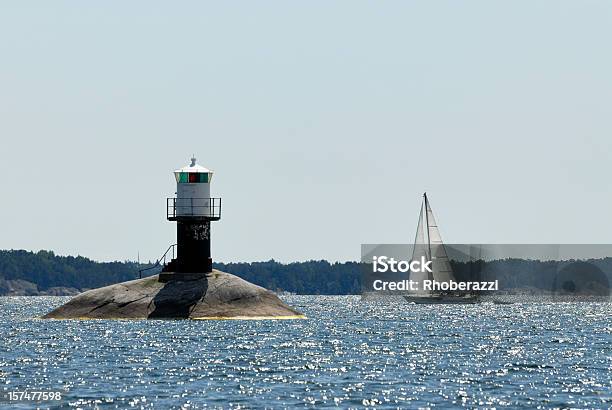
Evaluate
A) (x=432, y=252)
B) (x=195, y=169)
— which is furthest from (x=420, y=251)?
(x=195, y=169)

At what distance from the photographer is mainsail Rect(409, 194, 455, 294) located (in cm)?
12975

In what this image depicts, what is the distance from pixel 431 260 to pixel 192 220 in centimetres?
5470

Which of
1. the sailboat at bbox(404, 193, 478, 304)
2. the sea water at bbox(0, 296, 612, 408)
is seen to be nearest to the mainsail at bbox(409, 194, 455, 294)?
the sailboat at bbox(404, 193, 478, 304)

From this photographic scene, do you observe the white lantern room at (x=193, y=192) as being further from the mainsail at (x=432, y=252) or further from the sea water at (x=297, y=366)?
the mainsail at (x=432, y=252)

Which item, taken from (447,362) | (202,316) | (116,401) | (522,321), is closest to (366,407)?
(116,401)

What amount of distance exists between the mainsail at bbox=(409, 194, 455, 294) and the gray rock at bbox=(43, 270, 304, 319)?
51340 millimetres

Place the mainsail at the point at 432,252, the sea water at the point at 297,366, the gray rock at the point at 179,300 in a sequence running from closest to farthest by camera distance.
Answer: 1. the sea water at the point at 297,366
2. the gray rock at the point at 179,300
3. the mainsail at the point at 432,252

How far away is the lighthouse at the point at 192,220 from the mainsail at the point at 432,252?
53.8 metres

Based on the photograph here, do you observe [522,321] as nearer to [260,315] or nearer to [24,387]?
[260,315]

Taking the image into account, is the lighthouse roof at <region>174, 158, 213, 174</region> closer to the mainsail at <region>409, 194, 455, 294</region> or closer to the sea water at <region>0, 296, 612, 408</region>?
the sea water at <region>0, 296, 612, 408</region>

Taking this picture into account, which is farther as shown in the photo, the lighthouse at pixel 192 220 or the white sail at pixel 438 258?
A: the white sail at pixel 438 258

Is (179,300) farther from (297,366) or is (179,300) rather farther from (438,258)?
(438,258)

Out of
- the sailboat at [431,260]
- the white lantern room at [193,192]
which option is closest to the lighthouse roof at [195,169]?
the white lantern room at [193,192]

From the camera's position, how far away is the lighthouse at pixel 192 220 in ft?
259
